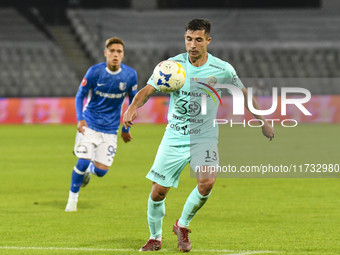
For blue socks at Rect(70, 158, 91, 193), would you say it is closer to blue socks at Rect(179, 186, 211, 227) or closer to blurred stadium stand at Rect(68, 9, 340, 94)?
blue socks at Rect(179, 186, 211, 227)

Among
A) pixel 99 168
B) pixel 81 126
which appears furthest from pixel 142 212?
pixel 81 126

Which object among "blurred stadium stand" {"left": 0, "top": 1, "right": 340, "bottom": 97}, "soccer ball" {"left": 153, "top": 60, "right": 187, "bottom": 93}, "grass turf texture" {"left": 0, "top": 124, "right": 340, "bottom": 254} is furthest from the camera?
"blurred stadium stand" {"left": 0, "top": 1, "right": 340, "bottom": 97}

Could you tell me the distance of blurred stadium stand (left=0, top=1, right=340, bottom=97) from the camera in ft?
95.8

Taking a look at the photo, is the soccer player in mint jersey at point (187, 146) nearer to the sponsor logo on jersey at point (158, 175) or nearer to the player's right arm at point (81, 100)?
the sponsor logo on jersey at point (158, 175)

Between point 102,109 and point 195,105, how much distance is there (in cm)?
305

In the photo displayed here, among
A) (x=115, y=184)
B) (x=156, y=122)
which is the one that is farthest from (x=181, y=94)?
(x=156, y=122)

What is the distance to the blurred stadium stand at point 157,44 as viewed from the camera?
29.2 metres

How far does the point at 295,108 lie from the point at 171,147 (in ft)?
69.4

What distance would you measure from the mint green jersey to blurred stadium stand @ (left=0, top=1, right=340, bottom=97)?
70.1ft

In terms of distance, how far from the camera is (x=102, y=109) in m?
8.19

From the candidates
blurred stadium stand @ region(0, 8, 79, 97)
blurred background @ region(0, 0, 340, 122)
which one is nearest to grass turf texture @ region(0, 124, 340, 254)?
blurred stadium stand @ region(0, 8, 79, 97)

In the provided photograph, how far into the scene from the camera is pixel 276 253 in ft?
16.9

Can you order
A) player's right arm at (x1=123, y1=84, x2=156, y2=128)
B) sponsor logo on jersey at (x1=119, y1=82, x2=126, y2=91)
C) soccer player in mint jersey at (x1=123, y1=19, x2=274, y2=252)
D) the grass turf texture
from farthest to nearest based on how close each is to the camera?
sponsor logo on jersey at (x1=119, y1=82, x2=126, y2=91)
the grass turf texture
soccer player in mint jersey at (x1=123, y1=19, x2=274, y2=252)
player's right arm at (x1=123, y1=84, x2=156, y2=128)

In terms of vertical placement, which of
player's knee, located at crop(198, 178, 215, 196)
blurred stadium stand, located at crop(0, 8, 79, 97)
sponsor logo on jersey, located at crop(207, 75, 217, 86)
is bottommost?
blurred stadium stand, located at crop(0, 8, 79, 97)
